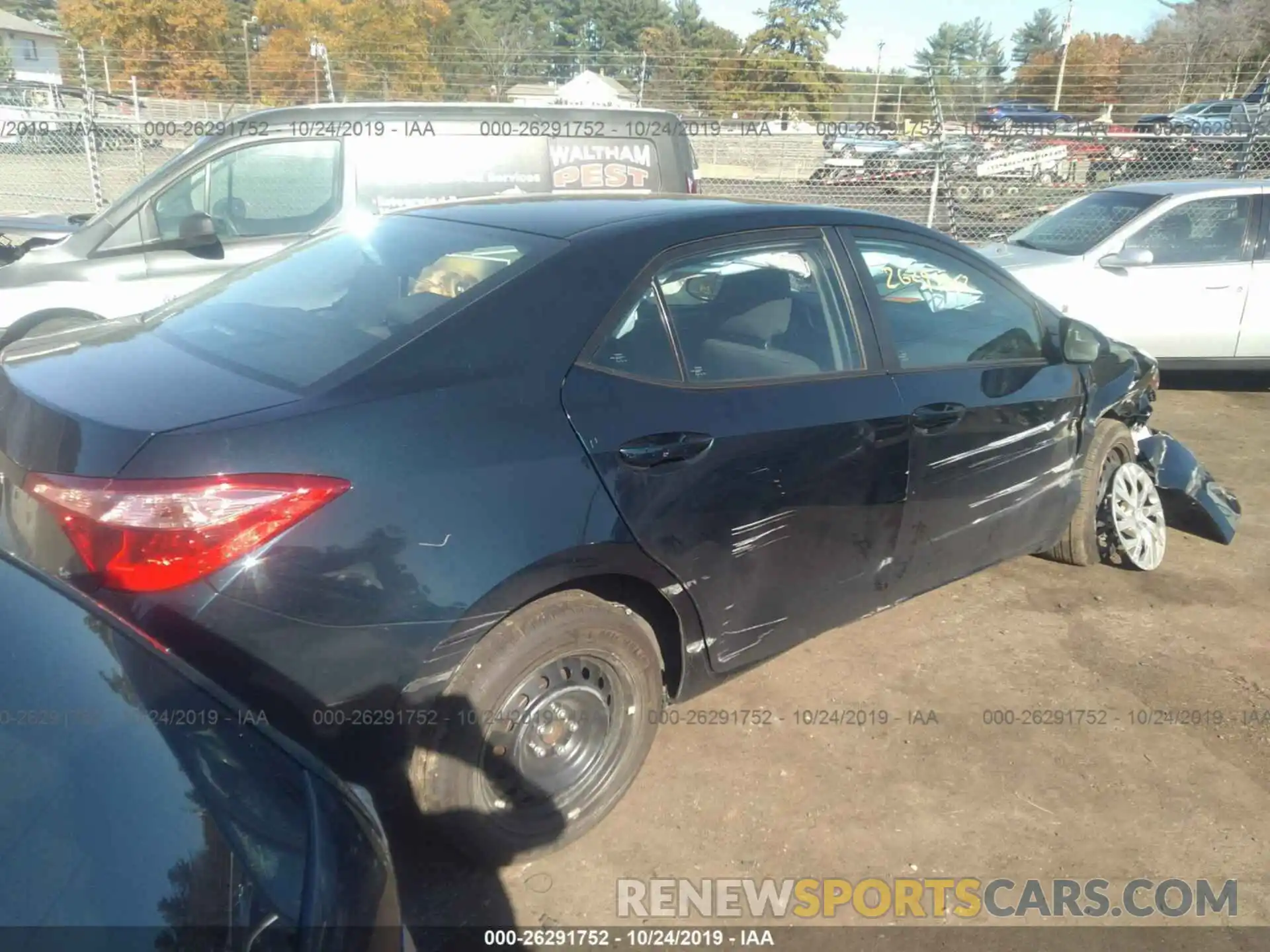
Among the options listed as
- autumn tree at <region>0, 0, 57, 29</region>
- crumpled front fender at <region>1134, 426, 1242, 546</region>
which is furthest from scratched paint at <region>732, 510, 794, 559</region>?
autumn tree at <region>0, 0, 57, 29</region>

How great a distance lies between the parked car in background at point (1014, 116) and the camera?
1906 centimetres

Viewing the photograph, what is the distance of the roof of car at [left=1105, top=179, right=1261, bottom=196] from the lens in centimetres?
809

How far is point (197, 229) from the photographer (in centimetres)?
540

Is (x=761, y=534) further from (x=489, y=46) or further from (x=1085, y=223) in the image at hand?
(x=489, y=46)

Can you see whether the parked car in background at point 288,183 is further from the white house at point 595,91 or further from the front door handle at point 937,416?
the white house at point 595,91

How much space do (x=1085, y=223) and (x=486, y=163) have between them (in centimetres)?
517

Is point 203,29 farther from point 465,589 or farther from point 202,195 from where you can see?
point 465,589

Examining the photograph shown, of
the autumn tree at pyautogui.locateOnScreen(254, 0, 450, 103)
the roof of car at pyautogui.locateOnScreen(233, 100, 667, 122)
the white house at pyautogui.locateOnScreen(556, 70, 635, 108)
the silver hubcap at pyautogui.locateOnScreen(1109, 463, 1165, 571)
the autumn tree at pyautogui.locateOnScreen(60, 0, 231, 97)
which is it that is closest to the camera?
the silver hubcap at pyautogui.locateOnScreen(1109, 463, 1165, 571)

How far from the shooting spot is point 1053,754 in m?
3.40

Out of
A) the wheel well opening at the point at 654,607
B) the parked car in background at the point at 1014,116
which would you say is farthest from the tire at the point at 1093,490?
the parked car in background at the point at 1014,116

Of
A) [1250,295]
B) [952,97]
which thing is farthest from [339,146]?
[952,97]

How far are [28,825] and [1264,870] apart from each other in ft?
10.3

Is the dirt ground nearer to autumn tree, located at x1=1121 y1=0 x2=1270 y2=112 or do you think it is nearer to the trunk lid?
the trunk lid

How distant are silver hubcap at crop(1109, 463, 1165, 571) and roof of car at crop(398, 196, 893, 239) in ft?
6.47
